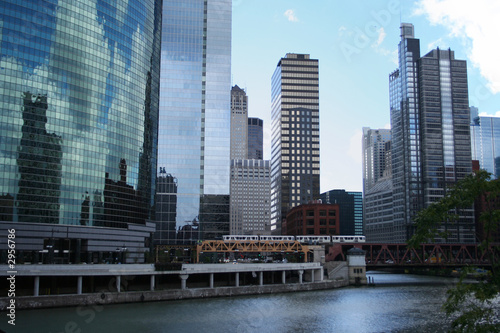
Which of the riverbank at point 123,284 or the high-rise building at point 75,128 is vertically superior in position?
the high-rise building at point 75,128

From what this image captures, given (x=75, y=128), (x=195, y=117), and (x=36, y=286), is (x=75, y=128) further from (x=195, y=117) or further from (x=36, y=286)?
(x=195, y=117)

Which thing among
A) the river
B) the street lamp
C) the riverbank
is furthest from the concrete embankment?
the street lamp

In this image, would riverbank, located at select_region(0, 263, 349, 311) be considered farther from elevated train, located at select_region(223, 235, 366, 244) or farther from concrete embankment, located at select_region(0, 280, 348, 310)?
elevated train, located at select_region(223, 235, 366, 244)

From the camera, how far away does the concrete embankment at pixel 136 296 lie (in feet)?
255

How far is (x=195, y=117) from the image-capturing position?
592ft

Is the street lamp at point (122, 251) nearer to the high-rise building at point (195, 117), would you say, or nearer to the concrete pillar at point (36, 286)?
the high-rise building at point (195, 117)

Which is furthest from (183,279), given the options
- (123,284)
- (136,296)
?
(136,296)

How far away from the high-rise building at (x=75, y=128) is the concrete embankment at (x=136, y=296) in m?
A: 31.2

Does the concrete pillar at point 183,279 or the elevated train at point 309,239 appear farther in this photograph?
the elevated train at point 309,239

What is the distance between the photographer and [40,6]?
113 m

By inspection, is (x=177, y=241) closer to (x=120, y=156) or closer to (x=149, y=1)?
(x=120, y=156)

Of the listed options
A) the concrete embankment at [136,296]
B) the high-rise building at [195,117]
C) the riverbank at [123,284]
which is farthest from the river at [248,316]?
the high-rise building at [195,117]

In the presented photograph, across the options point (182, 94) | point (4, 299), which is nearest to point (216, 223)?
point (182, 94)

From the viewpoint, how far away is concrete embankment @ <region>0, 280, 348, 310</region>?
77.6 m
